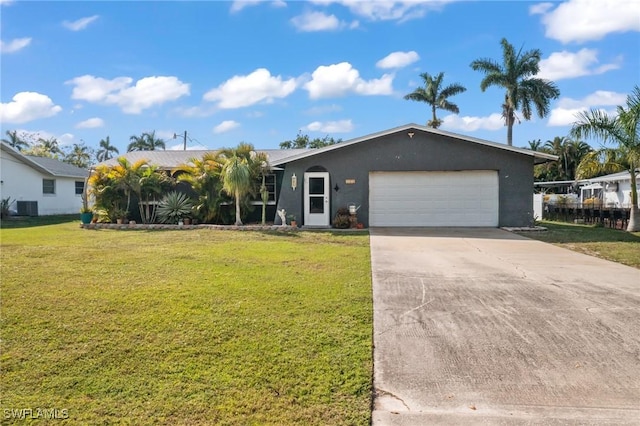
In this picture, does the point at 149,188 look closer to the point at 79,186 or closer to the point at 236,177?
the point at 236,177

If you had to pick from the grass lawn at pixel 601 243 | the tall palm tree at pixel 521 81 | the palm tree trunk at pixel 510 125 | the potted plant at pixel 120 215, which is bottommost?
the grass lawn at pixel 601 243

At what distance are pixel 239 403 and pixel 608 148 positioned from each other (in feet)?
54.4

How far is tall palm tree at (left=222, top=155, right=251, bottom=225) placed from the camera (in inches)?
536

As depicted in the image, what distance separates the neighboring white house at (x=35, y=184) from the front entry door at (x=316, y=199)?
16.3m

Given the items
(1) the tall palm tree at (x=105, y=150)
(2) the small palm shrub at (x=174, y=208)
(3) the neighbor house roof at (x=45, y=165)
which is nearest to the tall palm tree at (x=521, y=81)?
(2) the small palm shrub at (x=174, y=208)

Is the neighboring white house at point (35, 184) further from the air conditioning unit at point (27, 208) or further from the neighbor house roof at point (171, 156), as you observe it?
the neighbor house roof at point (171, 156)

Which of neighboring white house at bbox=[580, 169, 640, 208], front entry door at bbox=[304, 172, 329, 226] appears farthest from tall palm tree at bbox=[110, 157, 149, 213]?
neighboring white house at bbox=[580, 169, 640, 208]

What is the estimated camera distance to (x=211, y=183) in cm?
1487

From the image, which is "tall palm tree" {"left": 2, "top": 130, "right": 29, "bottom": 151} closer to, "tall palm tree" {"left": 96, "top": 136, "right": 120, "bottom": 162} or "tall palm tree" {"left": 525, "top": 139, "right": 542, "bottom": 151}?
"tall palm tree" {"left": 96, "top": 136, "right": 120, "bottom": 162}

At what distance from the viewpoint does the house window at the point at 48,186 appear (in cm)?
2290

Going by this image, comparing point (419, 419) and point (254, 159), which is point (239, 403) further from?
point (254, 159)

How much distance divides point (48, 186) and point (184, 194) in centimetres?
1230

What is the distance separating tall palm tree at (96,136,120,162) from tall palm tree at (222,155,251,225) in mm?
44719

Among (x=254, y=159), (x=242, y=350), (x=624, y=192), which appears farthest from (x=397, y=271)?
(x=624, y=192)
